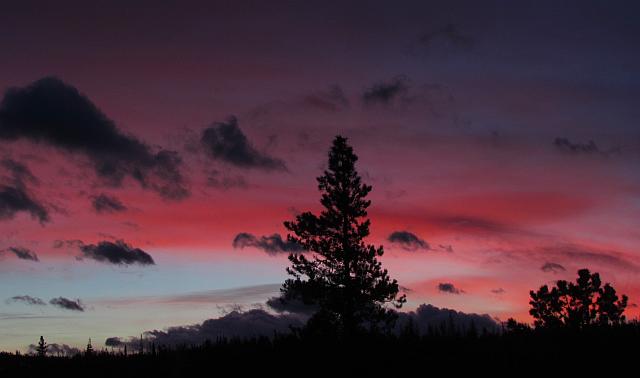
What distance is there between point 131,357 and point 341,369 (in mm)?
8661

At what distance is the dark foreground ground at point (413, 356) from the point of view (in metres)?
11.8

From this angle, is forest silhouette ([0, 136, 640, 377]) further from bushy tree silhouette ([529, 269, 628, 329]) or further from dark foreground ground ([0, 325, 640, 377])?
bushy tree silhouette ([529, 269, 628, 329])

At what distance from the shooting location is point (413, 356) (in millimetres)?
13344

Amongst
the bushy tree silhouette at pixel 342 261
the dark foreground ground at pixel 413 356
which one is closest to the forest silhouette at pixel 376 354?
the dark foreground ground at pixel 413 356

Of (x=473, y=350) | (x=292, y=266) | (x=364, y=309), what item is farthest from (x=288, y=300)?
(x=473, y=350)

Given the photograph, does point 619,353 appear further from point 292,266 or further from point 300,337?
point 292,266

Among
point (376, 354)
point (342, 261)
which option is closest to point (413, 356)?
point (376, 354)

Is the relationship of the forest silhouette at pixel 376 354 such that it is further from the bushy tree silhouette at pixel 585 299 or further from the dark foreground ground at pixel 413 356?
the bushy tree silhouette at pixel 585 299

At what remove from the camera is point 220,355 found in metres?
17.3

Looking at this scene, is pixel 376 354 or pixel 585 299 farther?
pixel 585 299

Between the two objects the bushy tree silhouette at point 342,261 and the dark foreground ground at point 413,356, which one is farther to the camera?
the bushy tree silhouette at point 342,261

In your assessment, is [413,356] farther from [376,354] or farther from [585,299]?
[585,299]

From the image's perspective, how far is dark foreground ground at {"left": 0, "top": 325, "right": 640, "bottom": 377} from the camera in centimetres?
1175

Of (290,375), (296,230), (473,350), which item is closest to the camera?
(473,350)
